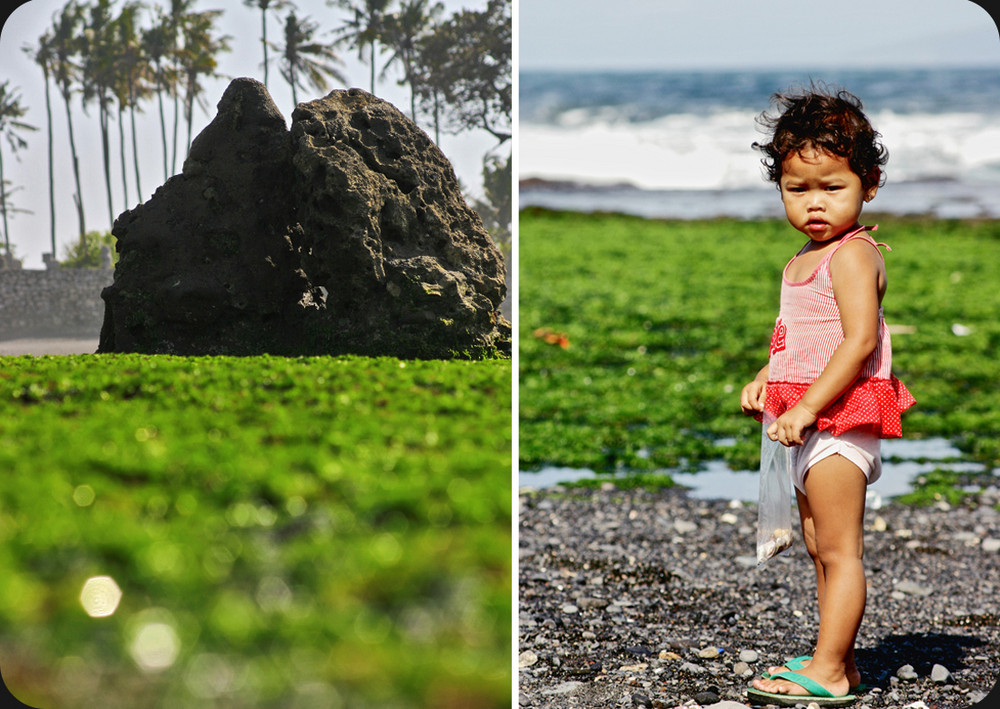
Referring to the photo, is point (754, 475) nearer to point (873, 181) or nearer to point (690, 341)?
point (690, 341)

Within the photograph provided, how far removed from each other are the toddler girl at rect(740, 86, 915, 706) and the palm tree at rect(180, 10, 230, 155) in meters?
2.19

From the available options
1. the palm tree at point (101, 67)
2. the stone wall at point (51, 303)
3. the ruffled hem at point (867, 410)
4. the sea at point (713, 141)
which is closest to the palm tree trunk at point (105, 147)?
the palm tree at point (101, 67)

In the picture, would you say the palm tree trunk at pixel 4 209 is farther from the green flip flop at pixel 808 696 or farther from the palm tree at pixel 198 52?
the green flip flop at pixel 808 696

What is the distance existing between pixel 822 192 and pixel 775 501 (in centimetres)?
126

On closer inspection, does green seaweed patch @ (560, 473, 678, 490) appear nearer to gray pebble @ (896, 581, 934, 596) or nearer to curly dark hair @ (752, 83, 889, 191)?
gray pebble @ (896, 581, 934, 596)

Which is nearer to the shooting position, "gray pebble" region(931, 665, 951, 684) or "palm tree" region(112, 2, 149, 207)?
"palm tree" region(112, 2, 149, 207)

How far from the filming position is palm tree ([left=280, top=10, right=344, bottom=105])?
11.6 ft

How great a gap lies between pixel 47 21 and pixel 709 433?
6.71 m

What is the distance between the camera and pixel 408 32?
354 cm

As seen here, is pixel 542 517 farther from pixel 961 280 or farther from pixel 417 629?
pixel 961 280

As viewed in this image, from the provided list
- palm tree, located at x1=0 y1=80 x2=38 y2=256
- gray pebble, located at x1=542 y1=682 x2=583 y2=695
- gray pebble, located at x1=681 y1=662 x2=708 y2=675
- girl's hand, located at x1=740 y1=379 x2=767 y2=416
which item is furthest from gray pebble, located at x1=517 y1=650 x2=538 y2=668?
palm tree, located at x1=0 y1=80 x2=38 y2=256

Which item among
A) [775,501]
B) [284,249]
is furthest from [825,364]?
[284,249]

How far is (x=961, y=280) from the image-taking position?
15.2m

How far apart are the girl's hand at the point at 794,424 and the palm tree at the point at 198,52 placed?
2569mm
